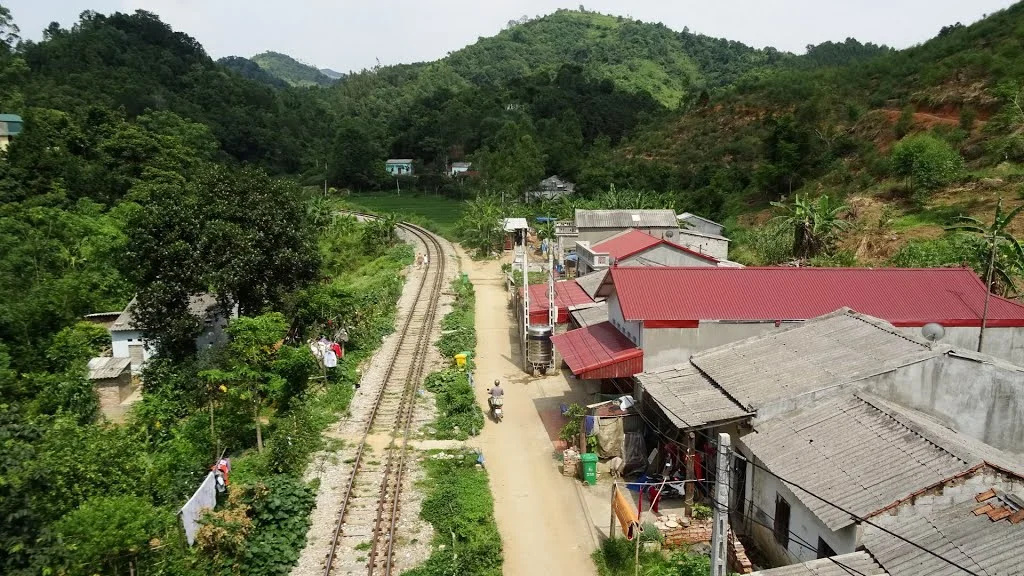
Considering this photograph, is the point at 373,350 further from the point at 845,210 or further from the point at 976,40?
the point at 976,40

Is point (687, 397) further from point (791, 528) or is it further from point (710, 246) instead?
point (710, 246)

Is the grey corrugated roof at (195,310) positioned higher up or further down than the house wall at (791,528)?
higher up

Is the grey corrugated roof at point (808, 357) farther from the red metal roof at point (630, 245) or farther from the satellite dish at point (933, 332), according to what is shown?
the red metal roof at point (630, 245)

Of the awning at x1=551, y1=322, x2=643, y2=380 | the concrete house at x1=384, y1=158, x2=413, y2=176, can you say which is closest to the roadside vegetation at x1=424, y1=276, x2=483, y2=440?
the awning at x1=551, y1=322, x2=643, y2=380

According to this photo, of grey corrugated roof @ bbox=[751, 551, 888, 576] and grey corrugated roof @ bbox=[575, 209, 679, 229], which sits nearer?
grey corrugated roof @ bbox=[751, 551, 888, 576]

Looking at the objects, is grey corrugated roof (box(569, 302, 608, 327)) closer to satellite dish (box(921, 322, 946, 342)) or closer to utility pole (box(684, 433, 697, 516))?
utility pole (box(684, 433, 697, 516))

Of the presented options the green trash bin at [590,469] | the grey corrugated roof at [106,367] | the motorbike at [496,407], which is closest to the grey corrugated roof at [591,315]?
the motorbike at [496,407]

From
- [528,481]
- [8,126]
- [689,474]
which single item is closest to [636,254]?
[528,481]
